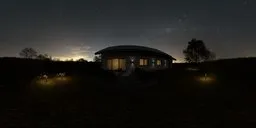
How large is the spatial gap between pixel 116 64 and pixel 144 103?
27678mm

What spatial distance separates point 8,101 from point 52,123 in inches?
356

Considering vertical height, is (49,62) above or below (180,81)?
above

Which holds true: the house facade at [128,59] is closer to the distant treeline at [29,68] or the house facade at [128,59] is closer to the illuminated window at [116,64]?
the illuminated window at [116,64]

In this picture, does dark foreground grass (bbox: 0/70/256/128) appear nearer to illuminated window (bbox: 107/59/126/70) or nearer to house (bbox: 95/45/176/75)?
house (bbox: 95/45/176/75)

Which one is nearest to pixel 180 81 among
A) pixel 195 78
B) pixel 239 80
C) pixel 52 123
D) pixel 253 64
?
pixel 195 78

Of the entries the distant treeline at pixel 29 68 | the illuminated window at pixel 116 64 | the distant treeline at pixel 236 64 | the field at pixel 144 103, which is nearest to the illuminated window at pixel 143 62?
the illuminated window at pixel 116 64

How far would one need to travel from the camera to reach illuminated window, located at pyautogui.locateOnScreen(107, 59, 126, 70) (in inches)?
1881

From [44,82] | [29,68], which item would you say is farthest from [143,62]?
[44,82]

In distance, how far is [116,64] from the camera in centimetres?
4806

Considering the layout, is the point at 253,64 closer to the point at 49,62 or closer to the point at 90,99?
the point at 90,99

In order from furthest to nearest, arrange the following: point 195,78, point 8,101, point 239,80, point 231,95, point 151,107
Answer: point 195,78 < point 239,80 < point 231,95 < point 8,101 < point 151,107

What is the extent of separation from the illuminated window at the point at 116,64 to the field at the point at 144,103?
10.1 meters

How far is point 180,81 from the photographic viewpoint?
112 feet

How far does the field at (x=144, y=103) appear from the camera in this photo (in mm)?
14766
